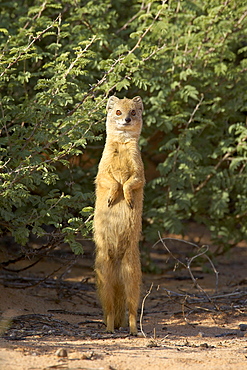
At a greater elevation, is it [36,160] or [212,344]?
[36,160]

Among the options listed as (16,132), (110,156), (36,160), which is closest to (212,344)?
(110,156)

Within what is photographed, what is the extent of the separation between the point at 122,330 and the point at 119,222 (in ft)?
3.40

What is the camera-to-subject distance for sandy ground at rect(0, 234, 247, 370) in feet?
13.2

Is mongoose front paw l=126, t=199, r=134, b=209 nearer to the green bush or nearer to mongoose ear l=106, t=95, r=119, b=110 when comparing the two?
the green bush

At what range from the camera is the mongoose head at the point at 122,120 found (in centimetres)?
530

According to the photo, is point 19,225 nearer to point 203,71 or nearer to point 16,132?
point 16,132

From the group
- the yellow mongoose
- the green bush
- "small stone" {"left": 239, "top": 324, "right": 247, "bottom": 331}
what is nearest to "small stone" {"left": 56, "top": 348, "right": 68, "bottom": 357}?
the yellow mongoose

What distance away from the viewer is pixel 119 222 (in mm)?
5109

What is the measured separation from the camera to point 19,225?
550 cm

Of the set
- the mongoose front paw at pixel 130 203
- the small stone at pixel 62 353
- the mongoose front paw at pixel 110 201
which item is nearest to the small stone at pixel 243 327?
the mongoose front paw at pixel 130 203

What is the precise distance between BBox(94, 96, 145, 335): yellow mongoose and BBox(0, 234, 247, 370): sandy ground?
0.75ft

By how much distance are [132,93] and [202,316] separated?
2.92 meters

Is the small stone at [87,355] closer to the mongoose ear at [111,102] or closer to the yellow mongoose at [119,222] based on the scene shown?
the yellow mongoose at [119,222]

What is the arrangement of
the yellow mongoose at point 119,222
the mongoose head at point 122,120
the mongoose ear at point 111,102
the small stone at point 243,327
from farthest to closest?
1. the small stone at point 243,327
2. the mongoose ear at point 111,102
3. the mongoose head at point 122,120
4. the yellow mongoose at point 119,222
